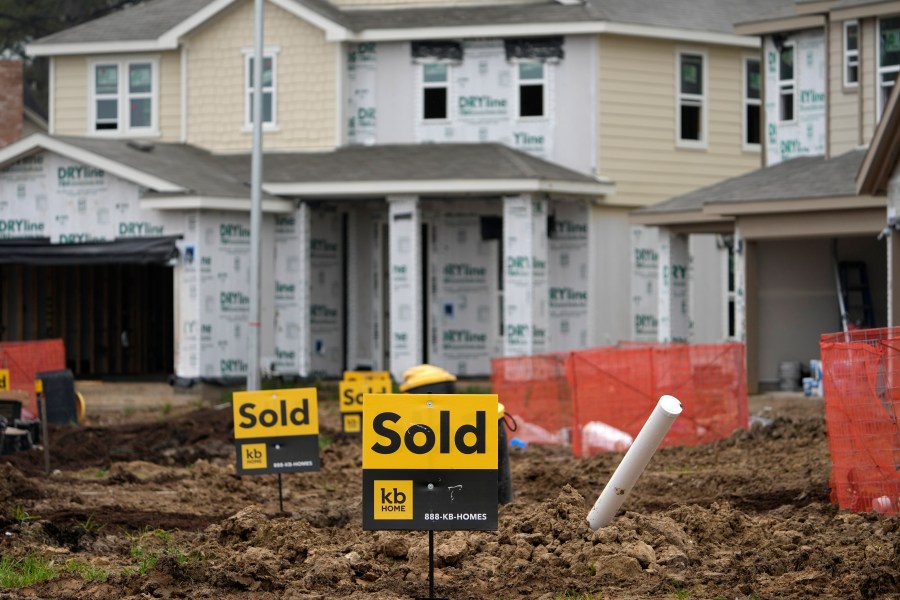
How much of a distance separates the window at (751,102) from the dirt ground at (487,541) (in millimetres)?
17399

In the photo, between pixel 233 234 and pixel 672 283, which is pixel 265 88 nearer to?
pixel 233 234

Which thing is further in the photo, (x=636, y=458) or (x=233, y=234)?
(x=233, y=234)

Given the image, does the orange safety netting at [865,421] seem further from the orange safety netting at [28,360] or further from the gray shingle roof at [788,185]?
the orange safety netting at [28,360]

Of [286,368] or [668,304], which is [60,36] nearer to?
[286,368]

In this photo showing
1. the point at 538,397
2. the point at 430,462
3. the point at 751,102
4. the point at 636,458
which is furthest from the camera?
the point at 751,102

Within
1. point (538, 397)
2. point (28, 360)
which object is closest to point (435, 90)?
point (28, 360)

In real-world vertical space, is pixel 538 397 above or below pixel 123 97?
below

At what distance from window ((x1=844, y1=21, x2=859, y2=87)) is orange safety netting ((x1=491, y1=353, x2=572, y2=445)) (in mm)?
7867

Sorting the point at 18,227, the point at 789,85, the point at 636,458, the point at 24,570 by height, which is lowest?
the point at 24,570

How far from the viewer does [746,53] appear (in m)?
34.4

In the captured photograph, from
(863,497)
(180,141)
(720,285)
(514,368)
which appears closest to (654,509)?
(863,497)

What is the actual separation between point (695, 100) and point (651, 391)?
14458 millimetres

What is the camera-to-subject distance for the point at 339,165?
32.6 meters

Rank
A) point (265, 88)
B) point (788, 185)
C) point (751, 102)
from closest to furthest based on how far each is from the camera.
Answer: point (788, 185), point (265, 88), point (751, 102)
